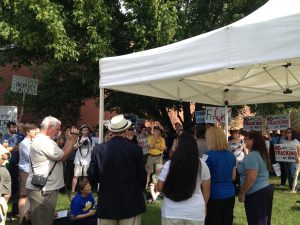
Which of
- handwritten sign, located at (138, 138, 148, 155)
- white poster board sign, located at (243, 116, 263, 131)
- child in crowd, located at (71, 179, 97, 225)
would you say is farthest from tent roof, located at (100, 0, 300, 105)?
white poster board sign, located at (243, 116, 263, 131)

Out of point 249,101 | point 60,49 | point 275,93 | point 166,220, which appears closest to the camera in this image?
point 166,220

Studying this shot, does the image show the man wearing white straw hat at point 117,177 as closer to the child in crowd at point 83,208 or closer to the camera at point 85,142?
the child in crowd at point 83,208

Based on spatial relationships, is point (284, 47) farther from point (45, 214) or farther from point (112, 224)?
point (45, 214)

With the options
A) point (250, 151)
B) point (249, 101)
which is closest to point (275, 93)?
point (249, 101)

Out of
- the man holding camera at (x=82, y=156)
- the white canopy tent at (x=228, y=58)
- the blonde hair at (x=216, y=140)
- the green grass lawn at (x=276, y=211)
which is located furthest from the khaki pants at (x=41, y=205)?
the man holding camera at (x=82, y=156)

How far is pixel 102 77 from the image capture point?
19.5 feet

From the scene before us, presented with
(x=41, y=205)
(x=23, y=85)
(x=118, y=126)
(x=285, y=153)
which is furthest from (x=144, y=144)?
(x=118, y=126)

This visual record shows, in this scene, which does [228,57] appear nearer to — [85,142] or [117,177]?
[117,177]

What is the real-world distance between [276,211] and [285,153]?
3.03 meters

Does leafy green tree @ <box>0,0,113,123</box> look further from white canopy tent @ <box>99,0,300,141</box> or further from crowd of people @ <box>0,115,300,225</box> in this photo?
crowd of people @ <box>0,115,300,225</box>

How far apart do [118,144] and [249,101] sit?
5.18 meters

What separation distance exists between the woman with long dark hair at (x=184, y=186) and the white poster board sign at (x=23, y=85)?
6887 millimetres

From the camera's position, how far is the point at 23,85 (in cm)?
1038

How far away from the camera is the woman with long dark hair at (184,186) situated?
4.17 meters
